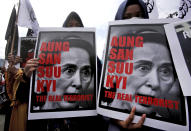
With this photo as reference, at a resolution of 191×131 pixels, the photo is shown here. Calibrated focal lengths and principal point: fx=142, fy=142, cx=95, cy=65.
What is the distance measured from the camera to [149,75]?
0.81 meters

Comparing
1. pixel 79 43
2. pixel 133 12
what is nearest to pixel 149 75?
pixel 79 43

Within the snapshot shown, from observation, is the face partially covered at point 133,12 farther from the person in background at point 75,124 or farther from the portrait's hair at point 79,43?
the person in background at point 75,124

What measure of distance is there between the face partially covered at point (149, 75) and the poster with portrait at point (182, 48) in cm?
4

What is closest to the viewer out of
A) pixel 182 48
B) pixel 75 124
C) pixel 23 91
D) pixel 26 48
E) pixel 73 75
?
pixel 182 48

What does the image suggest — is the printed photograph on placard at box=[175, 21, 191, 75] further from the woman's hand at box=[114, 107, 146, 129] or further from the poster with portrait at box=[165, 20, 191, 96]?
the woman's hand at box=[114, 107, 146, 129]

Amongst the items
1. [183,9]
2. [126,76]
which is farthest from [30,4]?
[183,9]

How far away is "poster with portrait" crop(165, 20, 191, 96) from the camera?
0.74m

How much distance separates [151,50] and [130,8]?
618 millimetres

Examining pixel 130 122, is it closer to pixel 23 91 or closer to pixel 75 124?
pixel 75 124

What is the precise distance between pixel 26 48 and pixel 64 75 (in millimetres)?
941

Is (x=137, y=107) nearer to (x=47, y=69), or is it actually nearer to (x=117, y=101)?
(x=117, y=101)

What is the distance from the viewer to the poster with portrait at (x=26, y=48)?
1617 millimetres

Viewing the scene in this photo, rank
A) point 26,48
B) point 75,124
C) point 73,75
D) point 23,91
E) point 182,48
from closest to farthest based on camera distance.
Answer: point 182,48, point 73,75, point 75,124, point 23,91, point 26,48

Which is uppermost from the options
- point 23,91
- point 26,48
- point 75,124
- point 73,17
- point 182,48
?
point 73,17
